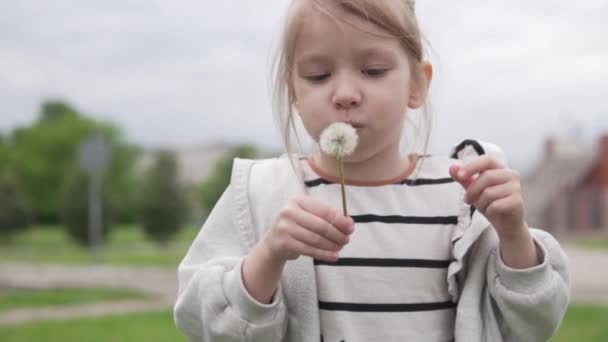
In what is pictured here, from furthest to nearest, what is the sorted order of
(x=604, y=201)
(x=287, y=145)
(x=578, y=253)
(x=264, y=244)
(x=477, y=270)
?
(x=604, y=201) → (x=578, y=253) → (x=287, y=145) → (x=477, y=270) → (x=264, y=244)

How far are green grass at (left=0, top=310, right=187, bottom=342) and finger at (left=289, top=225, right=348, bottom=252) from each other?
5.81 m

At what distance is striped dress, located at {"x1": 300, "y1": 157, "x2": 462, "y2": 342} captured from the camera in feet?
5.29

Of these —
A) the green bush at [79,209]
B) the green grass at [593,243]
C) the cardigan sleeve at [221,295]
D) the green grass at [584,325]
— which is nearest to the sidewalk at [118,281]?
the green grass at [584,325]

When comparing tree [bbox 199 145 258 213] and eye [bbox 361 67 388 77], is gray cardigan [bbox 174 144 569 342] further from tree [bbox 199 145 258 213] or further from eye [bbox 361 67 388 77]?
tree [bbox 199 145 258 213]

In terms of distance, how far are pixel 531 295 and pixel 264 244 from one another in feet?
1.93

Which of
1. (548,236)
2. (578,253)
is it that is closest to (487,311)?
(548,236)

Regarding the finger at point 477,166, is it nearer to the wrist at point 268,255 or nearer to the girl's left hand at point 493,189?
the girl's left hand at point 493,189

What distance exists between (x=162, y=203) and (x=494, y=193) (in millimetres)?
21991

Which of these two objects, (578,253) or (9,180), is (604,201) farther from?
(9,180)

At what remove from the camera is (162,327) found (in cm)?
770

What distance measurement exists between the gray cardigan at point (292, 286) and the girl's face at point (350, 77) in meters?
0.24

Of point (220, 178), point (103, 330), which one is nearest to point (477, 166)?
point (103, 330)

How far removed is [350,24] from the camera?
154cm

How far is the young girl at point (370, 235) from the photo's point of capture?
153 centimetres
